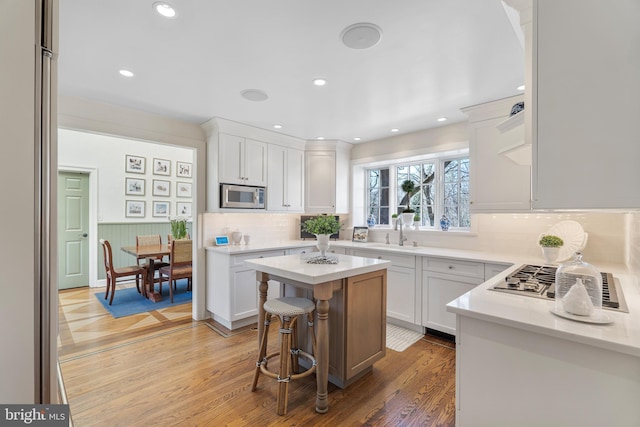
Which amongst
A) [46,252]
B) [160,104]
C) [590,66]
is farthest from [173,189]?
[590,66]

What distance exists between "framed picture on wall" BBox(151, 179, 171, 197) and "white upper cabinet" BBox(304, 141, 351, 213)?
365 centimetres

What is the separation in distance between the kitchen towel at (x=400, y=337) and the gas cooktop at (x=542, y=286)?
1.38 m

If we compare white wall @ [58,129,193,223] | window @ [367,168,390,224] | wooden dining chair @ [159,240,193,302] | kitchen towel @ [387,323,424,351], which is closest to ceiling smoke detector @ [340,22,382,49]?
kitchen towel @ [387,323,424,351]

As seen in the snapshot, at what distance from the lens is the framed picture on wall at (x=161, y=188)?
6.14 meters

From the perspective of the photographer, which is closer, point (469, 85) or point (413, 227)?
point (469, 85)

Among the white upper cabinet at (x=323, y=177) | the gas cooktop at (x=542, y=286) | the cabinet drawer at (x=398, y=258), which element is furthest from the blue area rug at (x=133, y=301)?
the gas cooktop at (x=542, y=286)

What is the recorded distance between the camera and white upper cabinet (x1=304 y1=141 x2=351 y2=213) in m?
4.46

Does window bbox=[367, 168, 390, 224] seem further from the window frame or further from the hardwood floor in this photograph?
the hardwood floor

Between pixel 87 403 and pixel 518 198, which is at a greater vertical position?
pixel 518 198

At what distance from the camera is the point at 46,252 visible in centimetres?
81

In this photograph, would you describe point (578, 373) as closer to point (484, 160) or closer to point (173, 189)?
point (484, 160)

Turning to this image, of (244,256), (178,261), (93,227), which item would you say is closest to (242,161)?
(244,256)
